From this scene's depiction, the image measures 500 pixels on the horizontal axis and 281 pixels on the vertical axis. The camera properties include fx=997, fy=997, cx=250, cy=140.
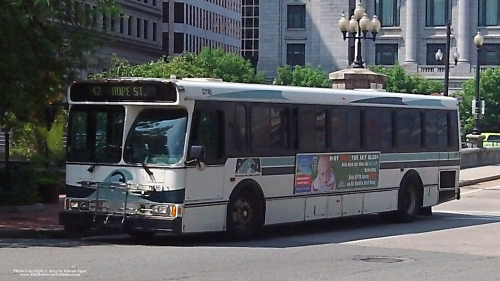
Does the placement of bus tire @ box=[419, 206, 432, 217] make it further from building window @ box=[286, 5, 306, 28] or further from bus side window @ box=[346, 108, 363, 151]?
building window @ box=[286, 5, 306, 28]

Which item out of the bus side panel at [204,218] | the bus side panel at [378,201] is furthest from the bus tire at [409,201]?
the bus side panel at [204,218]

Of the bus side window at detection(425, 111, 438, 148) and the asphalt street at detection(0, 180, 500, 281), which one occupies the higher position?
the bus side window at detection(425, 111, 438, 148)

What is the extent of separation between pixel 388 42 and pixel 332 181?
268 ft

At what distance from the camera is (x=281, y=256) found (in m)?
15.8

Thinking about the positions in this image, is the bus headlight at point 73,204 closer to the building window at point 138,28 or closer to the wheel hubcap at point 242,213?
the wheel hubcap at point 242,213

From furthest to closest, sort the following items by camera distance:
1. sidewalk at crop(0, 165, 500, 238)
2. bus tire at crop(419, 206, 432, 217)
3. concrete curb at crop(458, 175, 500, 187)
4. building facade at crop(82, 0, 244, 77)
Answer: building facade at crop(82, 0, 244, 77) → concrete curb at crop(458, 175, 500, 187) → bus tire at crop(419, 206, 432, 217) → sidewalk at crop(0, 165, 500, 238)

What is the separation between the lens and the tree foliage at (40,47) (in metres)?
19.1

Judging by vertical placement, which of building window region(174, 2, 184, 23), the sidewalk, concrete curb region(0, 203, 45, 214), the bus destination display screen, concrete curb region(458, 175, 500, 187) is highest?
building window region(174, 2, 184, 23)

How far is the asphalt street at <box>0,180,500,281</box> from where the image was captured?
43.7 feet

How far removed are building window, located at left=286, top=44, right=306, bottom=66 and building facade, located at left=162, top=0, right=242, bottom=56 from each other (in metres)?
7.73

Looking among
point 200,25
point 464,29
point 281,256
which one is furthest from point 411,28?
point 281,256

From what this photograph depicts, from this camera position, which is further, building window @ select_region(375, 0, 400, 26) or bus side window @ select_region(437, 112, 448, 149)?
building window @ select_region(375, 0, 400, 26)

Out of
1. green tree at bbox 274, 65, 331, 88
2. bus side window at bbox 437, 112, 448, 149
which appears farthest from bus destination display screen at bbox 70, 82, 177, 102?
green tree at bbox 274, 65, 331, 88

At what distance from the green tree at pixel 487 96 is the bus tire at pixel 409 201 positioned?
63128 mm
